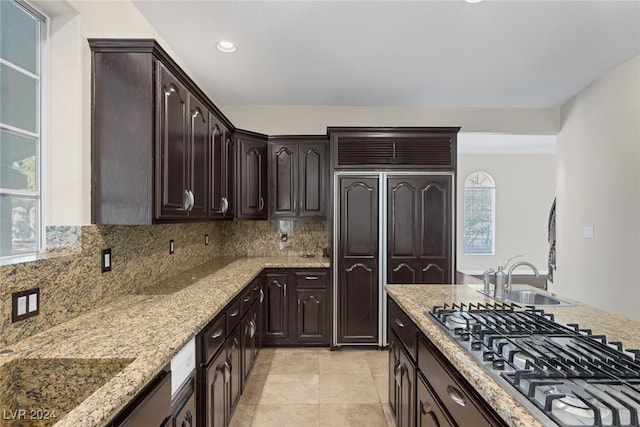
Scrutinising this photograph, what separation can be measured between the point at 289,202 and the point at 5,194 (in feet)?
8.49

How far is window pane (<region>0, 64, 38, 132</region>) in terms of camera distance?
1.46 meters

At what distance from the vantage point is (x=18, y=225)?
153 centimetres

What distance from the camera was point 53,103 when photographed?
1681mm

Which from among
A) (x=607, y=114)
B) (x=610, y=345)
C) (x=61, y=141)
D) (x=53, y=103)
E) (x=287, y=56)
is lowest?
(x=610, y=345)

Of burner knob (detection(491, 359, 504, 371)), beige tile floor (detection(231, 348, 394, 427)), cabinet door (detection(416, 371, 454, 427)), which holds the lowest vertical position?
beige tile floor (detection(231, 348, 394, 427))

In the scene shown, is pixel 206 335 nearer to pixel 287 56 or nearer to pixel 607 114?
pixel 287 56

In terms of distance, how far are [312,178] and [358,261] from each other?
1.09m

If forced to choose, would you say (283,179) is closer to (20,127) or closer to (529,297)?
(20,127)

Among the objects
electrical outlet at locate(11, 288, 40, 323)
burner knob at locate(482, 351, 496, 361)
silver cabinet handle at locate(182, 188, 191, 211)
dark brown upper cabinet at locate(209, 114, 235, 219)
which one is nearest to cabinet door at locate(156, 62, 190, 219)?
silver cabinet handle at locate(182, 188, 191, 211)

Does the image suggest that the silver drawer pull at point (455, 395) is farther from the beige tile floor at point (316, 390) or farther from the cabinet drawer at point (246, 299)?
the cabinet drawer at point (246, 299)

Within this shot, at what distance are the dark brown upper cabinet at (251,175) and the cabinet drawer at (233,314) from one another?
4.15 feet

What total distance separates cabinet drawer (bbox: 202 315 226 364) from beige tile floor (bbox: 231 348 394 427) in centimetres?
81

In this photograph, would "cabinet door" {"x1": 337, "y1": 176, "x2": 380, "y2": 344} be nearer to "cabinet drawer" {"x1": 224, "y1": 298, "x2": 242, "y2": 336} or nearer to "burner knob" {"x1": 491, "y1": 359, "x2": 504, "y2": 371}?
"cabinet drawer" {"x1": 224, "y1": 298, "x2": 242, "y2": 336}


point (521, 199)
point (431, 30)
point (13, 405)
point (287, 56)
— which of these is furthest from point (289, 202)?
point (521, 199)
